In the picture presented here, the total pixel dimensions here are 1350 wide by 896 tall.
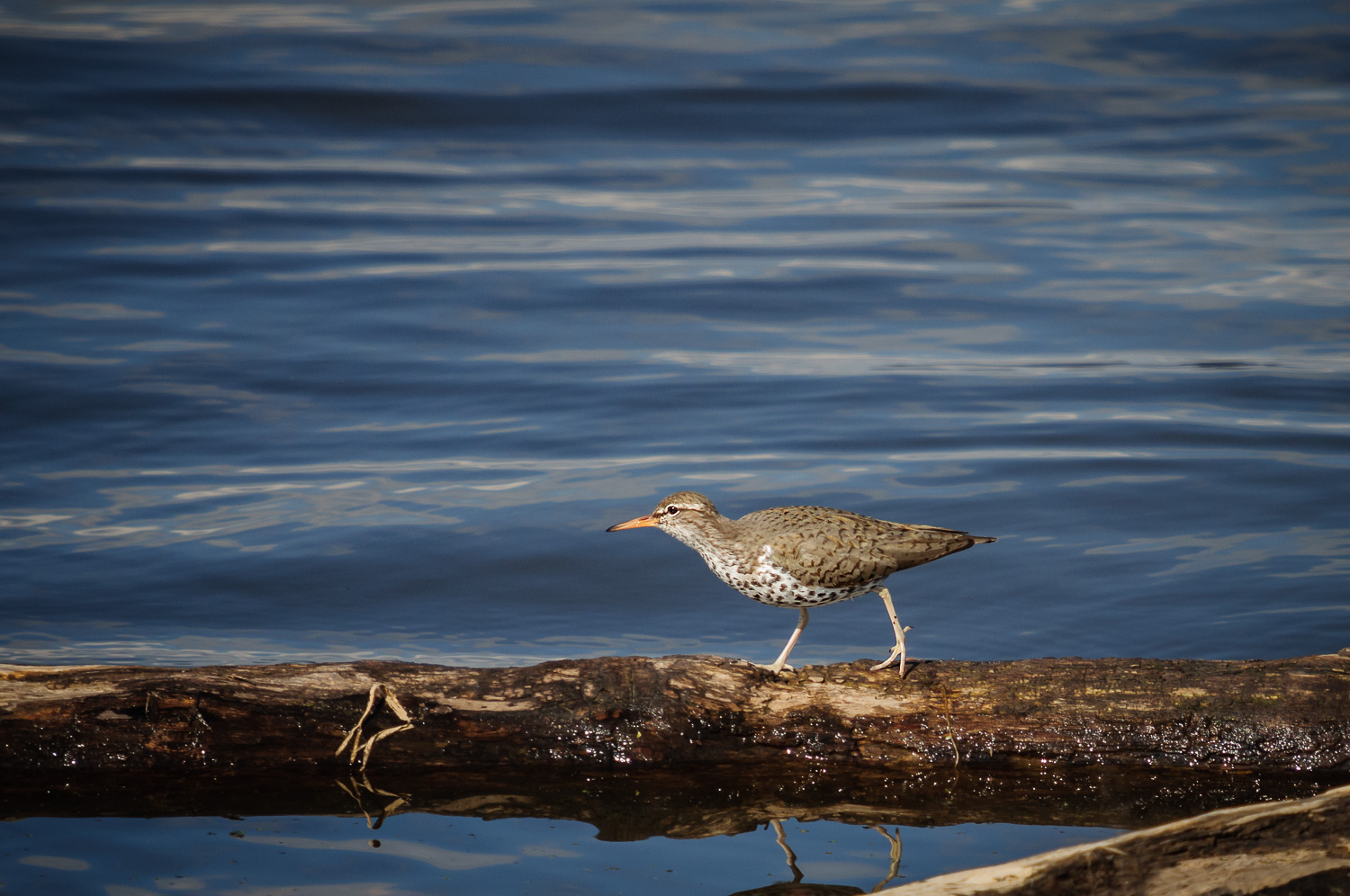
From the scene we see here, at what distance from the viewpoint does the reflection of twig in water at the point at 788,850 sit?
4.99m

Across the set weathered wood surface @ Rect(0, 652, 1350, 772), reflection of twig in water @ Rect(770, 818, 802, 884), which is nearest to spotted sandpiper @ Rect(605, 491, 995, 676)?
weathered wood surface @ Rect(0, 652, 1350, 772)

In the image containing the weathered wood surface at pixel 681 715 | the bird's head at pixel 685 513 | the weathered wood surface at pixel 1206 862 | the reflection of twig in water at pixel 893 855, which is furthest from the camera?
the bird's head at pixel 685 513

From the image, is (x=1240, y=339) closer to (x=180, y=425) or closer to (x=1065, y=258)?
(x=1065, y=258)

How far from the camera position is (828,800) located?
18.1ft

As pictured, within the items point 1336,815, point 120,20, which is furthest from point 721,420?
point 120,20

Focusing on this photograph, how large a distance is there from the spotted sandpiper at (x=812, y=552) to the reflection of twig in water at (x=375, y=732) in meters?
1.73

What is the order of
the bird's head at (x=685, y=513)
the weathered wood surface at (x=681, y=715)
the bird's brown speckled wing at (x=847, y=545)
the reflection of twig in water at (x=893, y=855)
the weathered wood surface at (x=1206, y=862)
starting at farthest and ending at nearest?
the bird's head at (x=685, y=513), the bird's brown speckled wing at (x=847, y=545), the weathered wood surface at (x=681, y=715), the reflection of twig in water at (x=893, y=855), the weathered wood surface at (x=1206, y=862)

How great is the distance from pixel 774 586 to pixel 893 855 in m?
1.41

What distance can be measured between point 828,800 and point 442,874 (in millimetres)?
1723

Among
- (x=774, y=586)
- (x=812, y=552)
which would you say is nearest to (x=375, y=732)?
(x=774, y=586)

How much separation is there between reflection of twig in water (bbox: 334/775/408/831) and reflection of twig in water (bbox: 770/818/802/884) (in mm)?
1653

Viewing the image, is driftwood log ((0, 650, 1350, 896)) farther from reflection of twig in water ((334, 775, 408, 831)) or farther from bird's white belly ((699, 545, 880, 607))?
bird's white belly ((699, 545, 880, 607))

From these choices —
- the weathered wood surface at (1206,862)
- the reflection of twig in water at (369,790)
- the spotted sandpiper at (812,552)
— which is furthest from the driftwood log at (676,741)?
the weathered wood surface at (1206,862)

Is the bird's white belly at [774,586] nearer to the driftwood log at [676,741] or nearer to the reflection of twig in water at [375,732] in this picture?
the driftwood log at [676,741]
